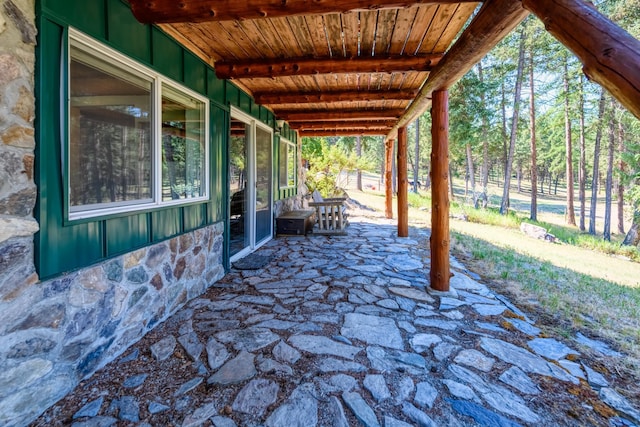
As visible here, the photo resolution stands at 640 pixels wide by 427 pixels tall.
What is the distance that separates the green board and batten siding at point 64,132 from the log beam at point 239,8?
176 millimetres

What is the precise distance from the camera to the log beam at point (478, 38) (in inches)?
81.1

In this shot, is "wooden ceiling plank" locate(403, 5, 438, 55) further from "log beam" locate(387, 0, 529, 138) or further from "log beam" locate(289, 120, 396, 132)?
"log beam" locate(289, 120, 396, 132)

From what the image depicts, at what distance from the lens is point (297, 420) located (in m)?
1.64

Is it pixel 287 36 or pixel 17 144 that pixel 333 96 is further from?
pixel 17 144

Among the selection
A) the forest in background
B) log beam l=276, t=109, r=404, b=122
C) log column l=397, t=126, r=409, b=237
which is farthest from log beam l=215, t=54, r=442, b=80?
the forest in background

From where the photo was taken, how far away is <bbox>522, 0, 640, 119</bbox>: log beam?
4.18ft

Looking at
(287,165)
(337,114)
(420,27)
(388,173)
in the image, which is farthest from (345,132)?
(420,27)

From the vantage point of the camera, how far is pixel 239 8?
7.51 ft

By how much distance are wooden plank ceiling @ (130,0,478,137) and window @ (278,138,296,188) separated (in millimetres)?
2318

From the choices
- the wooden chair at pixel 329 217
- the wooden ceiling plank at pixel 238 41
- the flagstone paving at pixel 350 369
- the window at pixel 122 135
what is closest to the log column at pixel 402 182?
the wooden chair at pixel 329 217

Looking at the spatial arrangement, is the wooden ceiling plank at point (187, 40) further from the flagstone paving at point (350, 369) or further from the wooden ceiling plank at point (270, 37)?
the flagstone paving at point (350, 369)

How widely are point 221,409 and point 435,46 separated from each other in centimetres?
357

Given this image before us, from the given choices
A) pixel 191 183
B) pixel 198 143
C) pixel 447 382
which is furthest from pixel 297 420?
pixel 198 143

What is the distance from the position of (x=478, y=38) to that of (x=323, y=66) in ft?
5.39
